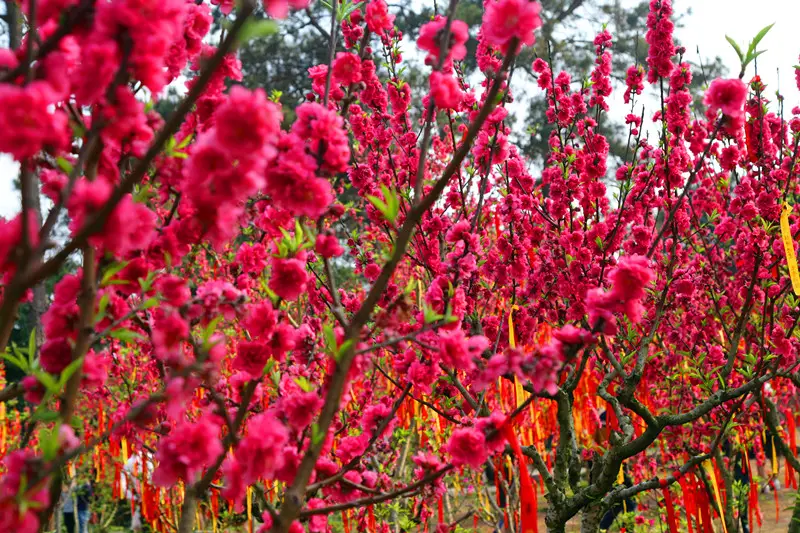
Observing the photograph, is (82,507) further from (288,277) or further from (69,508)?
(288,277)

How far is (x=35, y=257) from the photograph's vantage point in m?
1.18

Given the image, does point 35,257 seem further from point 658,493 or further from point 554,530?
point 658,493

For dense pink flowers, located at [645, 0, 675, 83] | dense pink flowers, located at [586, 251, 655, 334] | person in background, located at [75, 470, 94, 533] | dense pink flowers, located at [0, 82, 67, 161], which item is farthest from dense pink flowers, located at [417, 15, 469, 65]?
person in background, located at [75, 470, 94, 533]

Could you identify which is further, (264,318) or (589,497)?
(589,497)

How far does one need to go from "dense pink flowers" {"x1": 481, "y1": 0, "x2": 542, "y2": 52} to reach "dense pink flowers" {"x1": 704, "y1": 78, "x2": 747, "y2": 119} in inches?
50.0

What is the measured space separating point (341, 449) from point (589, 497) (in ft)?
5.67

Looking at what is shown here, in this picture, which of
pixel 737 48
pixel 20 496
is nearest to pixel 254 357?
pixel 20 496

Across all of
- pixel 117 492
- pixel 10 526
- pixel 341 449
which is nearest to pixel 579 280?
pixel 341 449

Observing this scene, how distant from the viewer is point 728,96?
2.39 metres

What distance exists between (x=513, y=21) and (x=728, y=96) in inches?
53.4

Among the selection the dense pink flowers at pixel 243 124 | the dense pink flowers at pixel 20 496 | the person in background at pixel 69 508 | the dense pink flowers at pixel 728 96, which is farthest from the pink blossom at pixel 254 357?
the person in background at pixel 69 508

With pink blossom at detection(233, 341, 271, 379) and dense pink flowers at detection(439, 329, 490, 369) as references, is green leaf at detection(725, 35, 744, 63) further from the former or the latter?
pink blossom at detection(233, 341, 271, 379)

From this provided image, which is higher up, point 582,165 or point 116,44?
point 582,165

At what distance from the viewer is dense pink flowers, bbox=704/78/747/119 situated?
236cm
